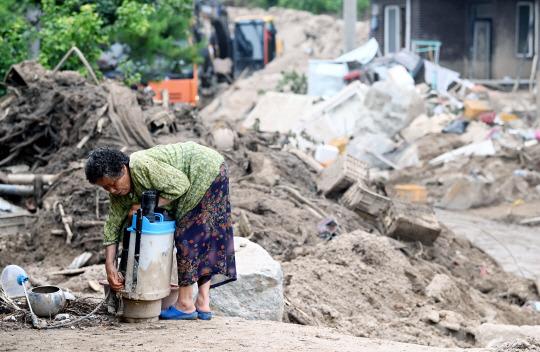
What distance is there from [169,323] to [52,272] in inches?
118

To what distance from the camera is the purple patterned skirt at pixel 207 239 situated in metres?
4.38

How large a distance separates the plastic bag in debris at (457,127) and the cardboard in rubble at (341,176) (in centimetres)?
658

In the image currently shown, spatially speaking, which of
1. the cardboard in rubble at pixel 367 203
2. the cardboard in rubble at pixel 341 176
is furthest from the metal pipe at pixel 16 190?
the cardboard in rubble at pixel 367 203

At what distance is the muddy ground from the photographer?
14.0 ft

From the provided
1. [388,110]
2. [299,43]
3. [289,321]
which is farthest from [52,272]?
[299,43]

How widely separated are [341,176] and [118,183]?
6070 mm

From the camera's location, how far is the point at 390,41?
86.0 ft

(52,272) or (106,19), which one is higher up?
(106,19)

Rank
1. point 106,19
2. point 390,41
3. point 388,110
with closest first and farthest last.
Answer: point 106,19 < point 388,110 < point 390,41

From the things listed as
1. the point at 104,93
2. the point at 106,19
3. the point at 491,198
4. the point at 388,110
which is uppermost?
the point at 106,19

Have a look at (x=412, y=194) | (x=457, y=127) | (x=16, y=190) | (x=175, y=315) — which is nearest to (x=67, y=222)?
(x=16, y=190)

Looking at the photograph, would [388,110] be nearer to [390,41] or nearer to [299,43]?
[390,41]

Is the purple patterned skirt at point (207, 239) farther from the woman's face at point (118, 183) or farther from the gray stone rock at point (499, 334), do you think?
the gray stone rock at point (499, 334)

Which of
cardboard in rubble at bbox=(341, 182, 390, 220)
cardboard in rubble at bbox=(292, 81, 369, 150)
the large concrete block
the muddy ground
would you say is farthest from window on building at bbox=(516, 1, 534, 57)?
the large concrete block
